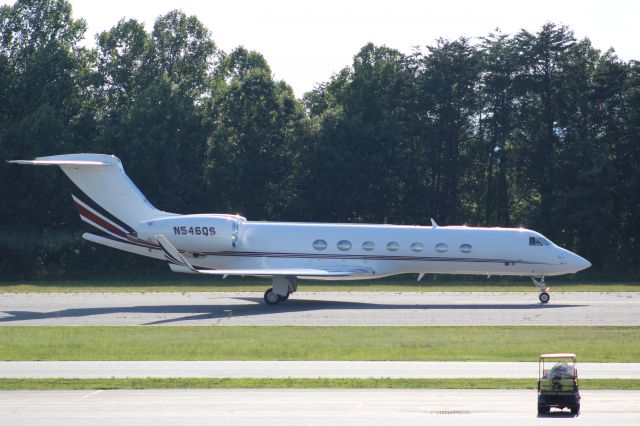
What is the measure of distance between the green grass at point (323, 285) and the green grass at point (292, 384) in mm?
22987

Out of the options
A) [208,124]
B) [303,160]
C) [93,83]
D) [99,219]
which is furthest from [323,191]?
[99,219]

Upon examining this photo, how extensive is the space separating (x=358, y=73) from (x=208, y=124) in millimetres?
12400

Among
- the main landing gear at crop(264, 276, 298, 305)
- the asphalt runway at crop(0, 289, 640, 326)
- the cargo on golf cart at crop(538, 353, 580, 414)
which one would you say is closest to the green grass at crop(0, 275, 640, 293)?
the asphalt runway at crop(0, 289, 640, 326)

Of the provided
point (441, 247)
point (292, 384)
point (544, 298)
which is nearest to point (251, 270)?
point (441, 247)

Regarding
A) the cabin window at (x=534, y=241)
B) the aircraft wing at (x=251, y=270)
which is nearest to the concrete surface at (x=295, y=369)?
the aircraft wing at (x=251, y=270)

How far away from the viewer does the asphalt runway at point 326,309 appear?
89.5 ft

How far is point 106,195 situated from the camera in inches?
Result: 1345

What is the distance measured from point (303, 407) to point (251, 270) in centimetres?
1903

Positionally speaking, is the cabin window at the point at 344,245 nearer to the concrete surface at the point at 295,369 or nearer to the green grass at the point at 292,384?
the concrete surface at the point at 295,369

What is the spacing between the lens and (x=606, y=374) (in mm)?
17188

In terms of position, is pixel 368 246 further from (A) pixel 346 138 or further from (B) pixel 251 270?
(A) pixel 346 138

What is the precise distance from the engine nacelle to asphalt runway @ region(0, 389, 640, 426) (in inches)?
711

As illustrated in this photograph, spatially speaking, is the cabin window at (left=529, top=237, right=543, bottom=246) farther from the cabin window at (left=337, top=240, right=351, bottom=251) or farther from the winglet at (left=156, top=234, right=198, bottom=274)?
the winglet at (left=156, top=234, right=198, bottom=274)

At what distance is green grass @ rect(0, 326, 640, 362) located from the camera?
20.1 metres
